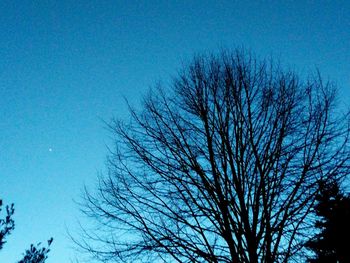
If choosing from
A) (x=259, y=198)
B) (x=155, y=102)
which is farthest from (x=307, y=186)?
(x=155, y=102)

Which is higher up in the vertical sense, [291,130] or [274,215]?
[291,130]

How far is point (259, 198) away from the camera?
14.8ft

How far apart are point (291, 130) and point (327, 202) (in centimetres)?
151

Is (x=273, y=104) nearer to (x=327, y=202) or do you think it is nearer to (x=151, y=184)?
(x=327, y=202)

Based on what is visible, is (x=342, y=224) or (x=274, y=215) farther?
(x=342, y=224)

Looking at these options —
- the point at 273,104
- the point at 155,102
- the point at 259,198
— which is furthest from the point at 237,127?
the point at 155,102

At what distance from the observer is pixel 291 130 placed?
547 cm

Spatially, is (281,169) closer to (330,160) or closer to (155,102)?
(330,160)

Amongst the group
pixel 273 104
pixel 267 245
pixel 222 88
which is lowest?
pixel 267 245

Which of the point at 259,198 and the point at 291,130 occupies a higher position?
the point at 291,130

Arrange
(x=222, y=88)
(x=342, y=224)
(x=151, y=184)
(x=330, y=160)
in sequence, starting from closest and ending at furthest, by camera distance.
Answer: (x=330, y=160) < (x=151, y=184) < (x=222, y=88) < (x=342, y=224)

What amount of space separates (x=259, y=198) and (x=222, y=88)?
276cm

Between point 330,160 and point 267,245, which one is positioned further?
point 330,160

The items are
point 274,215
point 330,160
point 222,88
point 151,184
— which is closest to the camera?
point 274,215
